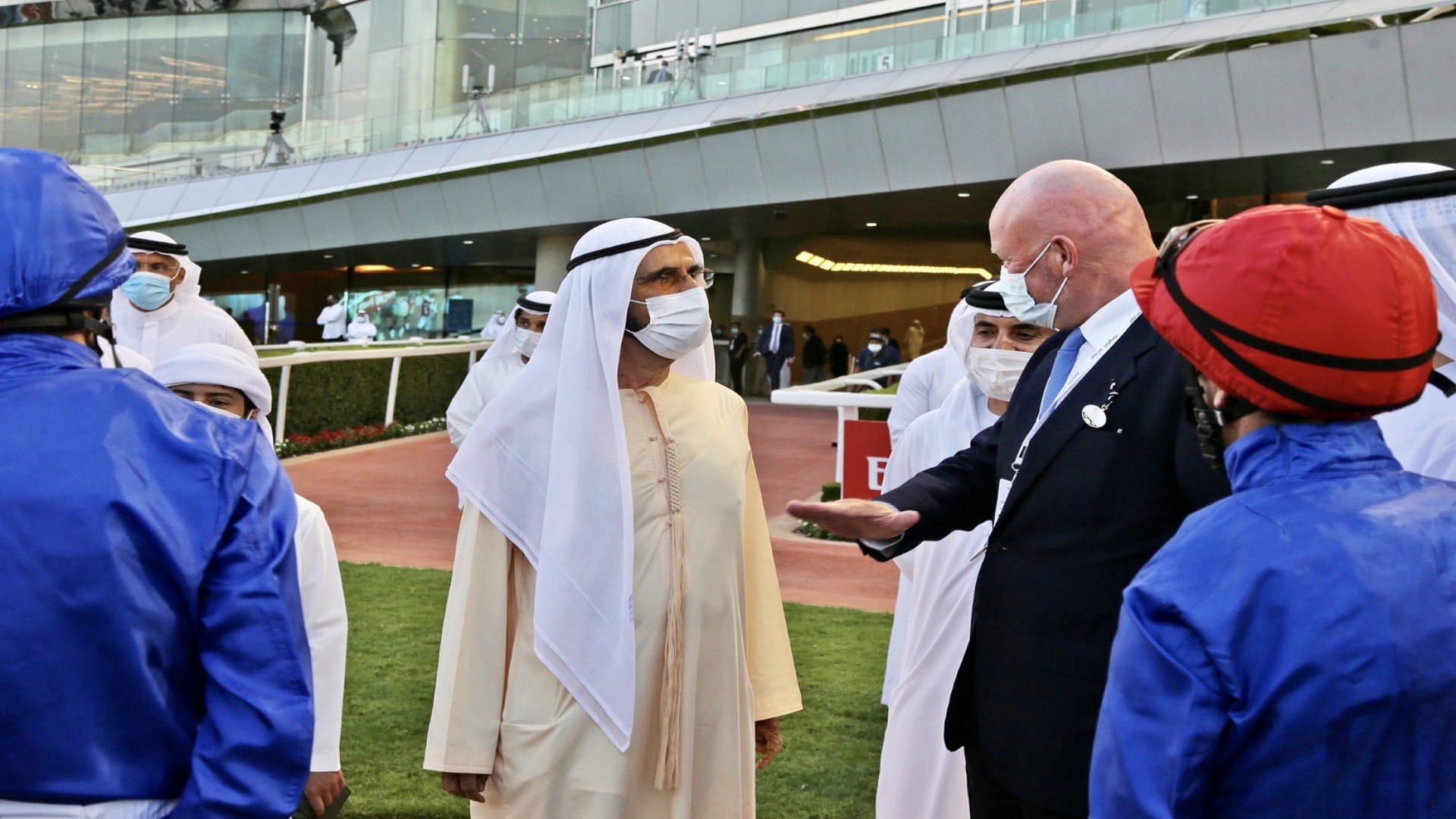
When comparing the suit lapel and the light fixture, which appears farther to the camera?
the light fixture

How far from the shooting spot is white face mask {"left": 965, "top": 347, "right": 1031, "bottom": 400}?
14.3ft

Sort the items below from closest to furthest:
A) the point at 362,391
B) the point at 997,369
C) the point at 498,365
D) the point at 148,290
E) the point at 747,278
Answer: the point at 997,369
the point at 148,290
the point at 498,365
the point at 362,391
the point at 747,278

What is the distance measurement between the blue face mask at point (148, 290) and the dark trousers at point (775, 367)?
19.5 m

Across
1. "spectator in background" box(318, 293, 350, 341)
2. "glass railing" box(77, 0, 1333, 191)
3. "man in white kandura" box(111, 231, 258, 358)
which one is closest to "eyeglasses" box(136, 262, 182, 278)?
"man in white kandura" box(111, 231, 258, 358)

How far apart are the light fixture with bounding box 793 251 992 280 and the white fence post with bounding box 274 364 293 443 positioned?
2016cm

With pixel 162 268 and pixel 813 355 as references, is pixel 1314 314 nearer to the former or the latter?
pixel 162 268

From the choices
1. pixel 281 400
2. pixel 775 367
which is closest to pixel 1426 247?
pixel 281 400

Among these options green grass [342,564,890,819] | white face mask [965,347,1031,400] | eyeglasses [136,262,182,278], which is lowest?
green grass [342,564,890,819]

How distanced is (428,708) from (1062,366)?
4.25 metres

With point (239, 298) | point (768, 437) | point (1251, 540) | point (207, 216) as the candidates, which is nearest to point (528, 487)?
point (1251, 540)

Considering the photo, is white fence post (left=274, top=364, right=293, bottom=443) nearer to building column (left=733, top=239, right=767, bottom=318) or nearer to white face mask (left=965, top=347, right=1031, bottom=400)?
white face mask (left=965, top=347, right=1031, bottom=400)

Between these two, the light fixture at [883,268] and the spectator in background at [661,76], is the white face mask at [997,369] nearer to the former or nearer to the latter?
the spectator in background at [661,76]

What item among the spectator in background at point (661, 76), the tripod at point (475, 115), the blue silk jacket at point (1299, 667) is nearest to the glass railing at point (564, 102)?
the tripod at point (475, 115)

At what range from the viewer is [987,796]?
279 centimetres
